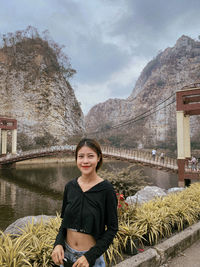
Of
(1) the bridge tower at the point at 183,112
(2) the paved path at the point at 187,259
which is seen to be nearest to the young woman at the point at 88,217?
(2) the paved path at the point at 187,259

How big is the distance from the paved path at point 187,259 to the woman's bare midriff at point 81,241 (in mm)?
1782

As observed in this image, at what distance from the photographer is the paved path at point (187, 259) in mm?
2660

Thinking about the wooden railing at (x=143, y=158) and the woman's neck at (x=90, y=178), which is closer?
the woman's neck at (x=90, y=178)

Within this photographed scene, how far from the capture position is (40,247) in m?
2.19

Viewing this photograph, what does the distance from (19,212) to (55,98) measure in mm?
31186

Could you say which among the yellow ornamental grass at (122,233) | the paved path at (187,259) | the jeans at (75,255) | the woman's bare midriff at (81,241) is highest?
the woman's bare midriff at (81,241)

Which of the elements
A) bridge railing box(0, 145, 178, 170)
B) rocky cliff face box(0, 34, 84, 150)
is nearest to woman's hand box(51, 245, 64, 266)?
bridge railing box(0, 145, 178, 170)

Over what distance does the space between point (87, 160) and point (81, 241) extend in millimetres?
577

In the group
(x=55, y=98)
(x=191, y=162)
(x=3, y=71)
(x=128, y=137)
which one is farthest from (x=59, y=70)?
(x=191, y=162)

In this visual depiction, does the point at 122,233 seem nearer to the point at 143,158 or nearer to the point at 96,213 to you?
the point at 96,213

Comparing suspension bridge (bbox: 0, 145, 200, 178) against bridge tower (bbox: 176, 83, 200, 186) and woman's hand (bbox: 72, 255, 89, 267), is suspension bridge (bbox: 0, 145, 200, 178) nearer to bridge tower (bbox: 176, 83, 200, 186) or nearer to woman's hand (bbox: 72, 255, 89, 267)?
bridge tower (bbox: 176, 83, 200, 186)

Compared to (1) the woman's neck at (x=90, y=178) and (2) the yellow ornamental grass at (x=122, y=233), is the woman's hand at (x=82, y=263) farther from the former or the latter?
(2) the yellow ornamental grass at (x=122, y=233)

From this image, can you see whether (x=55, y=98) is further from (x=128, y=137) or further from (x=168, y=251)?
(x=168, y=251)

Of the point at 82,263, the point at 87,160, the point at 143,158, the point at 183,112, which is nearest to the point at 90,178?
the point at 87,160
